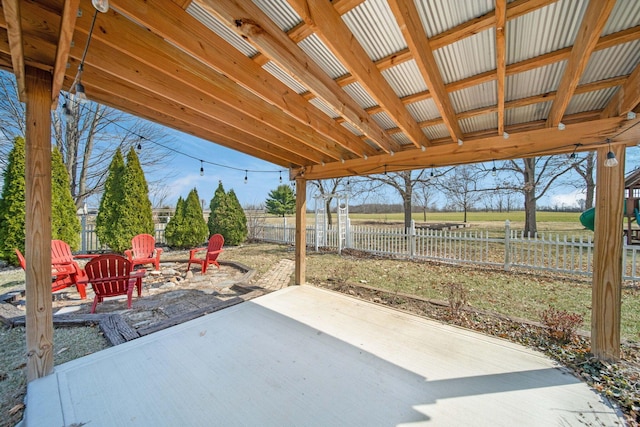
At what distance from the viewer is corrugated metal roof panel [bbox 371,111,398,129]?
272cm

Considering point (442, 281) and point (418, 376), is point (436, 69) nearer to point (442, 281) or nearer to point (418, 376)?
point (418, 376)

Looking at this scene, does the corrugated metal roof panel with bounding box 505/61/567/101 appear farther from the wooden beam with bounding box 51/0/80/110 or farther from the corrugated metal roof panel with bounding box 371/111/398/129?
the wooden beam with bounding box 51/0/80/110

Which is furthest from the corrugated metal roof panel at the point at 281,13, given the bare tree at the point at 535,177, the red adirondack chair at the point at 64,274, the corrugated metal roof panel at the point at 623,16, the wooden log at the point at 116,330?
the bare tree at the point at 535,177

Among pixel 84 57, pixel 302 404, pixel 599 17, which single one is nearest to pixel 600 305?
pixel 599 17

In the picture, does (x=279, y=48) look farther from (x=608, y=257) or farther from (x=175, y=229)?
(x=175, y=229)

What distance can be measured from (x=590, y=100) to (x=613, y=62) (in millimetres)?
693

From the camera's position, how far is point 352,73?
161 centimetres

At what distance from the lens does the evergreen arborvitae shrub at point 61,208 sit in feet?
20.5

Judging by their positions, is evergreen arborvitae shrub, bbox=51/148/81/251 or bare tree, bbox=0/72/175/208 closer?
evergreen arborvitae shrub, bbox=51/148/81/251

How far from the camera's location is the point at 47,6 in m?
1.49

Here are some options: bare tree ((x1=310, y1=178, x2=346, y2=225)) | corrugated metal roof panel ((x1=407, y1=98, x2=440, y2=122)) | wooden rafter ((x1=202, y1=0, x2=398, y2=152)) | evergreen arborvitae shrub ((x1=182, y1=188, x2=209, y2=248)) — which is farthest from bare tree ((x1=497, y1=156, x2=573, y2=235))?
evergreen arborvitae shrub ((x1=182, y1=188, x2=209, y2=248))

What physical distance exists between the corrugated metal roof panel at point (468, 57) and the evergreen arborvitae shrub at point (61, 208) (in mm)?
8690

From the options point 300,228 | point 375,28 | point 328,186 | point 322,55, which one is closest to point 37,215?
point 322,55

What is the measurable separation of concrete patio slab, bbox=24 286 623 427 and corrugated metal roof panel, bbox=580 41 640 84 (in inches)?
96.8
